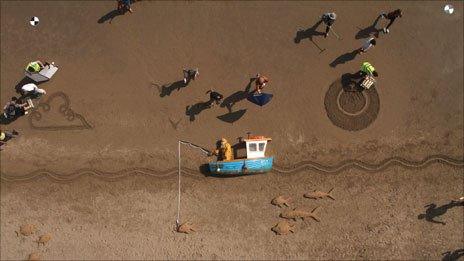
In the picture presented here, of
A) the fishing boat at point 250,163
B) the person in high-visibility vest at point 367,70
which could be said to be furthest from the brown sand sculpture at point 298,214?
the person in high-visibility vest at point 367,70

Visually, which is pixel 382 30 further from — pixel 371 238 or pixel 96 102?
pixel 96 102

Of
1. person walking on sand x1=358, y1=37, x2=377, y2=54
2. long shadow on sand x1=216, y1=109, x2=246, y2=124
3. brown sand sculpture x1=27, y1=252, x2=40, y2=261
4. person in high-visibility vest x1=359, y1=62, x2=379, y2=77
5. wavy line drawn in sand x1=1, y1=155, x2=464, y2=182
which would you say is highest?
person walking on sand x1=358, y1=37, x2=377, y2=54

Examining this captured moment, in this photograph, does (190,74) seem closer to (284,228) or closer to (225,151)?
(225,151)

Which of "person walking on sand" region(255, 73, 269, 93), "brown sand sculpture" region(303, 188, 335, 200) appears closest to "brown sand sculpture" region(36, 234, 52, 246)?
"person walking on sand" region(255, 73, 269, 93)

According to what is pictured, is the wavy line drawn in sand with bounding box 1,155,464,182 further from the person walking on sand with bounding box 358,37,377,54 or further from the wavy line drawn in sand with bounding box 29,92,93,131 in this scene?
the person walking on sand with bounding box 358,37,377,54

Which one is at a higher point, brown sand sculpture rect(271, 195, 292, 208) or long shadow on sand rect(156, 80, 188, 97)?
long shadow on sand rect(156, 80, 188, 97)

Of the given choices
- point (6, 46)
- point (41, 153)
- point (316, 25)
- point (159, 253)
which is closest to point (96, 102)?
point (41, 153)

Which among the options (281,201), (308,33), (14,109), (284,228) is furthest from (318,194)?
(14,109)
